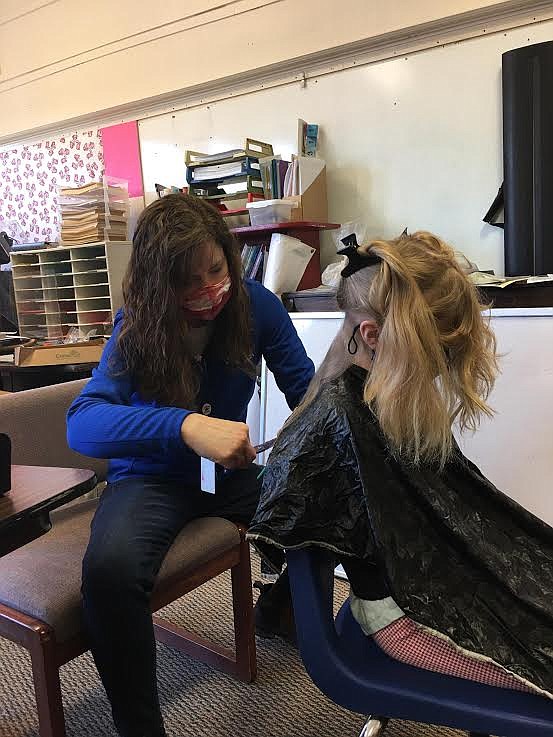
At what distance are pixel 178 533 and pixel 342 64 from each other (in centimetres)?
202

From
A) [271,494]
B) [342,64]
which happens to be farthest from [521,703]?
[342,64]

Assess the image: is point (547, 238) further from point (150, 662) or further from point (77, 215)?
point (77, 215)

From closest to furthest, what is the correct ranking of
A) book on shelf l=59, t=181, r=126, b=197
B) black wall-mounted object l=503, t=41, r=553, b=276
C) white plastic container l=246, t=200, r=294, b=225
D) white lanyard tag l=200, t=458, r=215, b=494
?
white lanyard tag l=200, t=458, r=215, b=494
black wall-mounted object l=503, t=41, r=553, b=276
white plastic container l=246, t=200, r=294, b=225
book on shelf l=59, t=181, r=126, b=197

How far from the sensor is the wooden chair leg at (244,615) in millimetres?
1448

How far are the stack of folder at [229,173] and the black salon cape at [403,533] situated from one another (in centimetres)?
167

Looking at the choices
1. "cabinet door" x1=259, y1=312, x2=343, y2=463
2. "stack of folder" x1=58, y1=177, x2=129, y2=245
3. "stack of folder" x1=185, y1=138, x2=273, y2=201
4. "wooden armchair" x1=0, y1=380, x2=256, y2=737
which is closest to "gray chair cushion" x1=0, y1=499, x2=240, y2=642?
"wooden armchair" x1=0, y1=380, x2=256, y2=737

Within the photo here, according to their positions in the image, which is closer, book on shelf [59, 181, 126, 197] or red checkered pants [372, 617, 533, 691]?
red checkered pants [372, 617, 533, 691]

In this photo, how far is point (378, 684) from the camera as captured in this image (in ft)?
2.76

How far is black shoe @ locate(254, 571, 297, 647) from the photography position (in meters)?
1.61

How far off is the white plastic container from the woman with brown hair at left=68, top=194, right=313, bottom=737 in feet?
2.81

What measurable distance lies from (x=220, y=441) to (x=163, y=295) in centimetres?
39

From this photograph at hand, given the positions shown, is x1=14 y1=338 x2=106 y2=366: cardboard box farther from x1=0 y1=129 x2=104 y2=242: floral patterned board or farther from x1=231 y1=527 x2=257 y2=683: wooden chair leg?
x1=231 y1=527 x2=257 y2=683: wooden chair leg

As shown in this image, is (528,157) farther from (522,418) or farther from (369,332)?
(369,332)


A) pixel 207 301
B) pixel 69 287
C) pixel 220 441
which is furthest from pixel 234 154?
pixel 220 441
